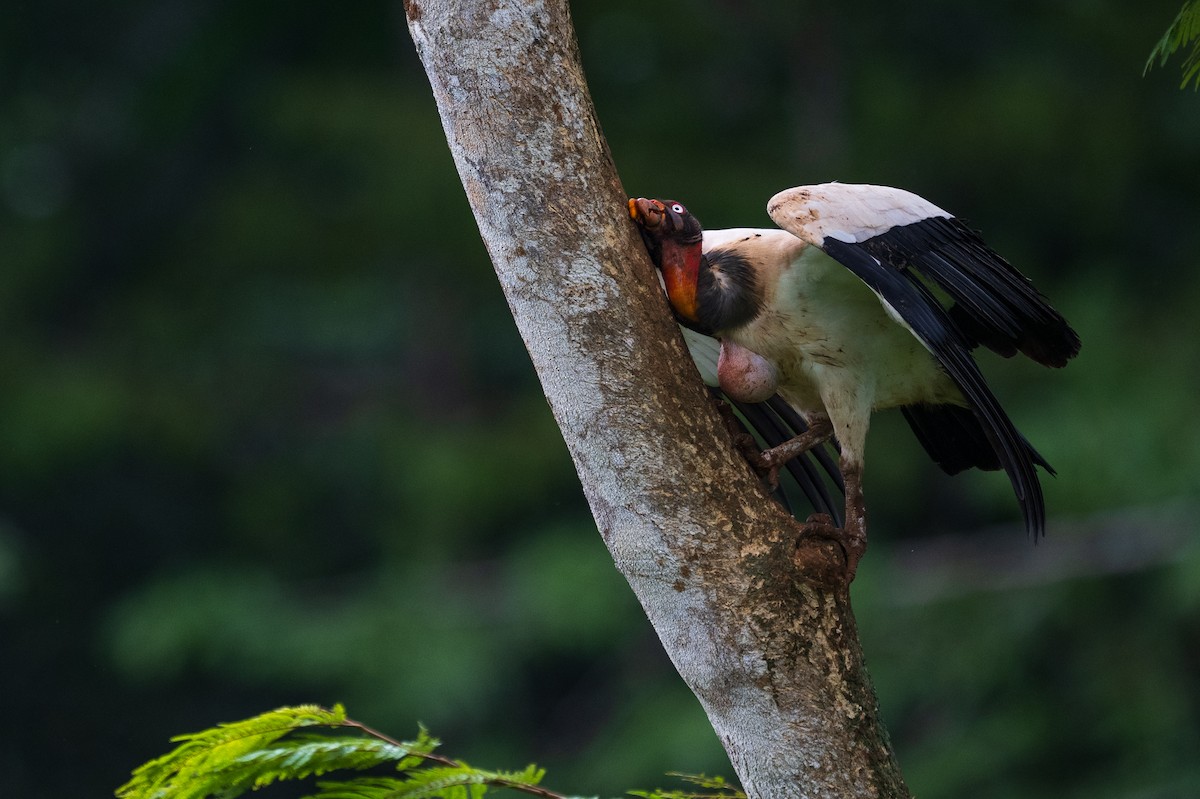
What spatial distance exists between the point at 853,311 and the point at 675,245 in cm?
37

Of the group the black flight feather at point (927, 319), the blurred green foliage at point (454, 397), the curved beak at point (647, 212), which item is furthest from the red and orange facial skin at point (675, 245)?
the blurred green foliage at point (454, 397)

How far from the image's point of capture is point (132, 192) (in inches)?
428

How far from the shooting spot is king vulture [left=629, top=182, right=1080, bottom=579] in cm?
251

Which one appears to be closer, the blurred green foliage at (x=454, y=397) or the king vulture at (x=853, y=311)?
the king vulture at (x=853, y=311)

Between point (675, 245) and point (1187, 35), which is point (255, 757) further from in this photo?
point (1187, 35)

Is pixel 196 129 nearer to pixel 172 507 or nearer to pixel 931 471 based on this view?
pixel 172 507

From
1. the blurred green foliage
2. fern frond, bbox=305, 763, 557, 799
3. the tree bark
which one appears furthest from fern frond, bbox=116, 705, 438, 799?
the blurred green foliage

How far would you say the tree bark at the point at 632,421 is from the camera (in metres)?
2.20

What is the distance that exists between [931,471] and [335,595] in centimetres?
407

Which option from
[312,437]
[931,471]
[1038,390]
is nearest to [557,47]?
[1038,390]

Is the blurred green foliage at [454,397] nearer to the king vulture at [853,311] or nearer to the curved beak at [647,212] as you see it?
the king vulture at [853,311]

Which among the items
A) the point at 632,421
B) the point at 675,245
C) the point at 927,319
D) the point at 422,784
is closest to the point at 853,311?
the point at 927,319

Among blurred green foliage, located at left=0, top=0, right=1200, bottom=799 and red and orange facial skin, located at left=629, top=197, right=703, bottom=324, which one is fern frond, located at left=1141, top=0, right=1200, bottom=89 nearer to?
red and orange facial skin, located at left=629, top=197, right=703, bottom=324

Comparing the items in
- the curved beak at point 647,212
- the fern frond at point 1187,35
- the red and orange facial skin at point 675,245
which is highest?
the fern frond at point 1187,35
